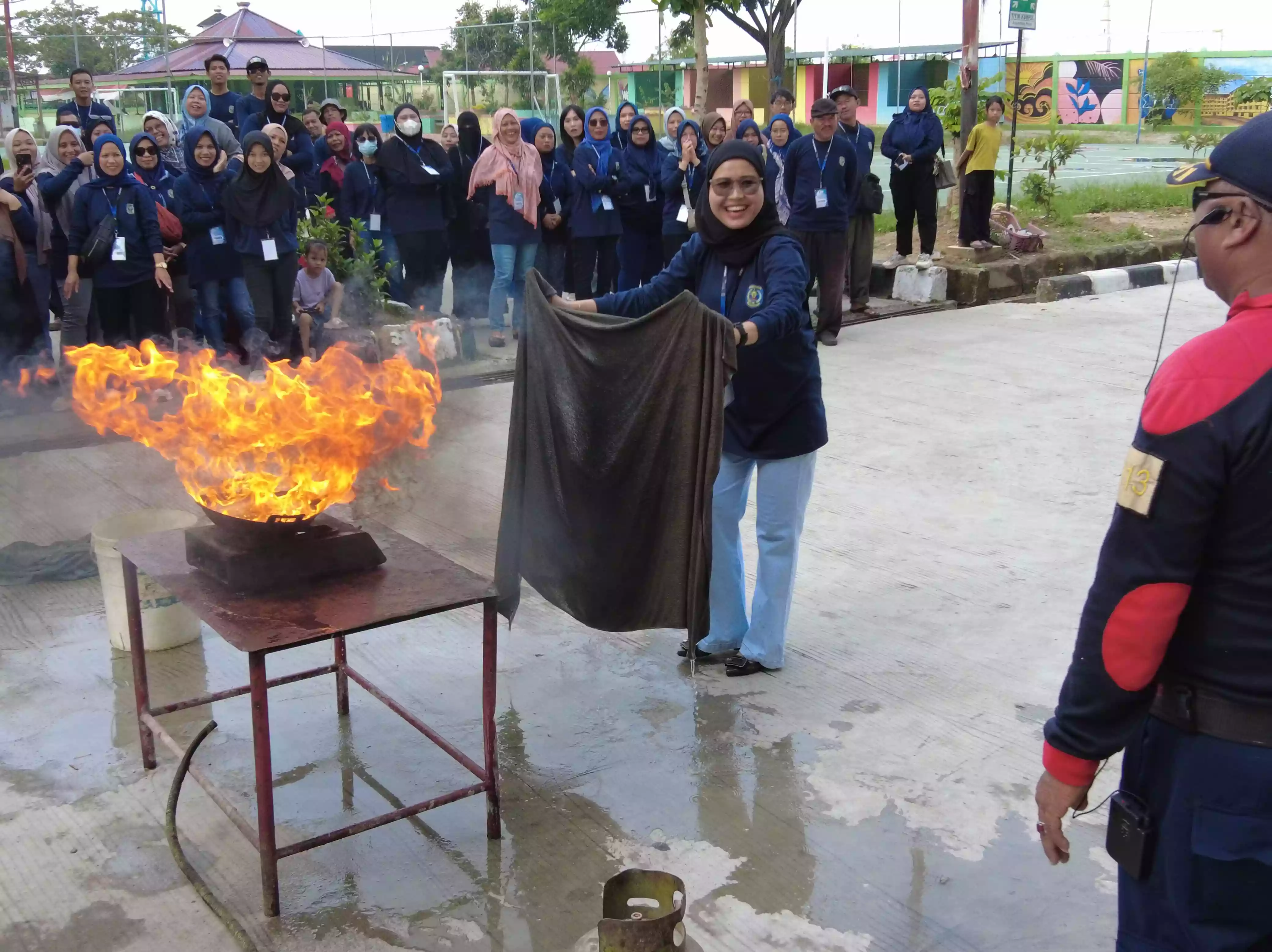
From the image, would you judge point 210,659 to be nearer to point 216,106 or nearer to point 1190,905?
point 1190,905

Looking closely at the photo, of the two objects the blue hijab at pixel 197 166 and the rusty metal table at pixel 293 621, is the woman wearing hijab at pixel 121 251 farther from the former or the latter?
the rusty metal table at pixel 293 621

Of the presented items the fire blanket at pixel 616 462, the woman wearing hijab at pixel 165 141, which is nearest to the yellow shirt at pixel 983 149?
the woman wearing hijab at pixel 165 141

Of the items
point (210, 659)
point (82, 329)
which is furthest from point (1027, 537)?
point (82, 329)

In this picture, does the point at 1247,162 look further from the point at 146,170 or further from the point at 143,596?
the point at 146,170

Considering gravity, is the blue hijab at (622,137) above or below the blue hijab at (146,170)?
above

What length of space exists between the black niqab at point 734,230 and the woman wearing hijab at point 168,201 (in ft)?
17.1

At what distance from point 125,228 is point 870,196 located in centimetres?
616

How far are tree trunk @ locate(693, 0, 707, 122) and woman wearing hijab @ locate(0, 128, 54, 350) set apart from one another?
1651 cm

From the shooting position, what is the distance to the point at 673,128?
1047 centimetres

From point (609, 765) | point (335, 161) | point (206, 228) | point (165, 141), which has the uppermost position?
point (165, 141)

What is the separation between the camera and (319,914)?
3008mm

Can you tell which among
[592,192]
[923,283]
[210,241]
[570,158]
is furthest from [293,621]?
[923,283]

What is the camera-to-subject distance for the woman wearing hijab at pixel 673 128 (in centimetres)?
1027

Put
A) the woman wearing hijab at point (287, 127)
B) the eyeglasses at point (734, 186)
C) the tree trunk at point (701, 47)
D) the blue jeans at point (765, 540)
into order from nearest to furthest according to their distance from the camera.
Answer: the eyeglasses at point (734, 186) < the blue jeans at point (765, 540) < the woman wearing hijab at point (287, 127) < the tree trunk at point (701, 47)
